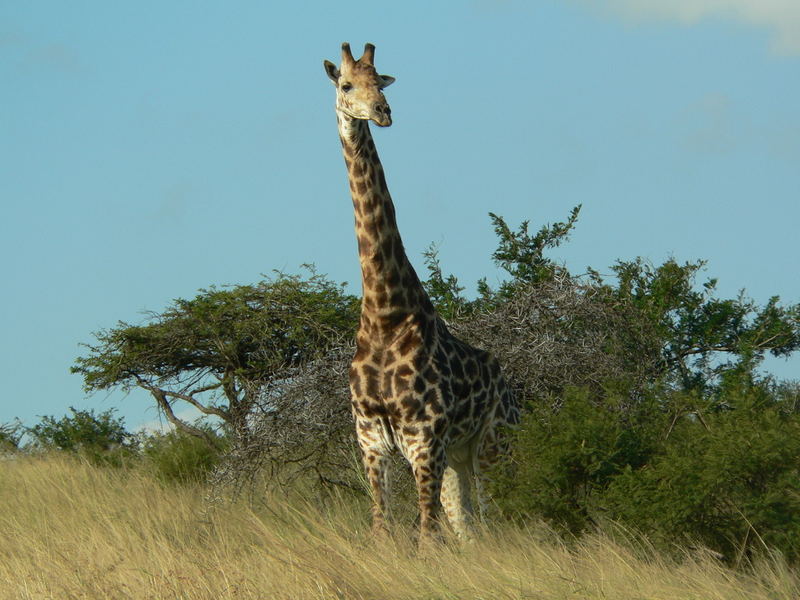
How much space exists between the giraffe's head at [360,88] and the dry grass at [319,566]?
9.35ft

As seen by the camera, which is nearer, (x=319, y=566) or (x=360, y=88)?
(x=319, y=566)

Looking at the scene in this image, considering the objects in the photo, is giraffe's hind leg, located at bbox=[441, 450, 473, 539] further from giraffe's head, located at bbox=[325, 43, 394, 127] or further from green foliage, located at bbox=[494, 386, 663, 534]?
giraffe's head, located at bbox=[325, 43, 394, 127]

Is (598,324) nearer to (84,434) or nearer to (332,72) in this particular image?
(332,72)

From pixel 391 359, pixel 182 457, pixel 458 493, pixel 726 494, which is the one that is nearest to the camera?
pixel 726 494

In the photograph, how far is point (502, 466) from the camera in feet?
28.9

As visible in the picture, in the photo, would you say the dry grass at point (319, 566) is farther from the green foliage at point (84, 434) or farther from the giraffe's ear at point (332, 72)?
the green foliage at point (84, 434)

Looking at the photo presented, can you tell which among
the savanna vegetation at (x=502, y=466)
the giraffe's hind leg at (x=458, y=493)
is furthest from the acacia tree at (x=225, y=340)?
the giraffe's hind leg at (x=458, y=493)

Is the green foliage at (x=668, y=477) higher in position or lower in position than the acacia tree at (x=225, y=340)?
lower

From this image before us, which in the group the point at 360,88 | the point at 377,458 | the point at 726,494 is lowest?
the point at 726,494

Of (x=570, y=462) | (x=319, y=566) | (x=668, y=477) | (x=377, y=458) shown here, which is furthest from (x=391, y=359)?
(x=668, y=477)

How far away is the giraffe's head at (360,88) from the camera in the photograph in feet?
25.6

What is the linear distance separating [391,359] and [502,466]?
1315mm

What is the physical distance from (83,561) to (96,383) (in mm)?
9058

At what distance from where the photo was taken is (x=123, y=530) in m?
9.22
